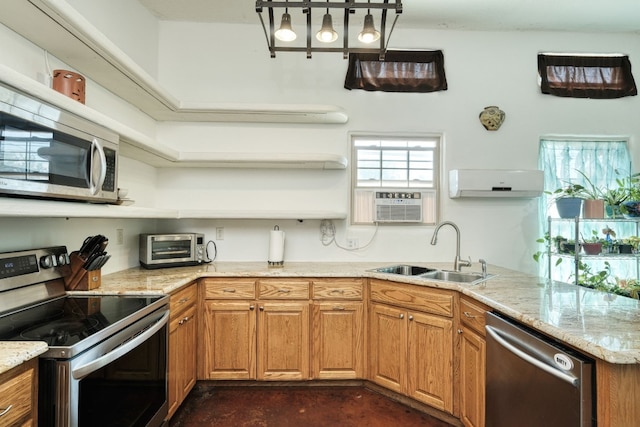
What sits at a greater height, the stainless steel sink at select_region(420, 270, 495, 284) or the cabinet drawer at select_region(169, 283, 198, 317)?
the stainless steel sink at select_region(420, 270, 495, 284)

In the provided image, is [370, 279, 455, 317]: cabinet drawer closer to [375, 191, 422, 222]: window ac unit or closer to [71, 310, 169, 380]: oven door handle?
[375, 191, 422, 222]: window ac unit

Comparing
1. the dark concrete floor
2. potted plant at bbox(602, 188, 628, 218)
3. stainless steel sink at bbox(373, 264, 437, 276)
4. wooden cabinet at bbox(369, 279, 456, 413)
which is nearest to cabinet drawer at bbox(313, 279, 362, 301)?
wooden cabinet at bbox(369, 279, 456, 413)

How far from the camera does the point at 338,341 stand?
2.35 m

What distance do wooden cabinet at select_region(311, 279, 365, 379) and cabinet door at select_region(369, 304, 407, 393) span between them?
0.08 metres

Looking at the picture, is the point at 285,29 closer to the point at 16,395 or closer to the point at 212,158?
the point at 212,158

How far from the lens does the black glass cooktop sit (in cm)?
118

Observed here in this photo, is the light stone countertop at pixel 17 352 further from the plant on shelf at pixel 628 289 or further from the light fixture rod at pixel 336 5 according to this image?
the plant on shelf at pixel 628 289

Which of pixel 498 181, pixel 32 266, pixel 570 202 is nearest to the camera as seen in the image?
pixel 32 266

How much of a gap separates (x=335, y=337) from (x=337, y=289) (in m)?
0.35

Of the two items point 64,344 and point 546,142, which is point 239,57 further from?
point 546,142

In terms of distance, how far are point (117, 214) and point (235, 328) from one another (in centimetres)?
114

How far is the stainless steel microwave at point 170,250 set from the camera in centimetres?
242

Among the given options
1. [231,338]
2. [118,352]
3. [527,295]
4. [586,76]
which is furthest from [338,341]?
[586,76]

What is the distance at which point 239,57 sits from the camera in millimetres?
2932
